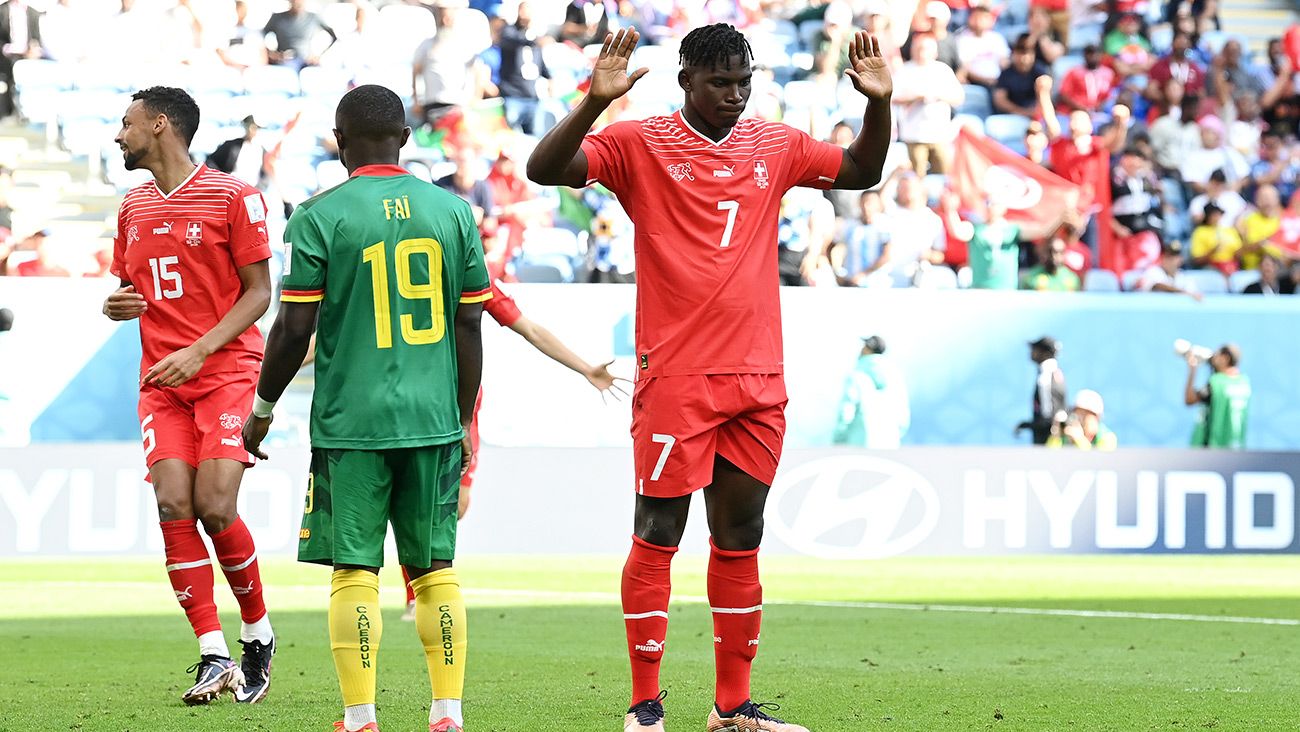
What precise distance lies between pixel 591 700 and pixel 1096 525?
975 cm

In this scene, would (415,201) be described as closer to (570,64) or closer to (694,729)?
(694,729)

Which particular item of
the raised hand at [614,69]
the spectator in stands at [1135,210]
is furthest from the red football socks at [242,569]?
the spectator in stands at [1135,210]

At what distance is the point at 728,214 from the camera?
5637mm

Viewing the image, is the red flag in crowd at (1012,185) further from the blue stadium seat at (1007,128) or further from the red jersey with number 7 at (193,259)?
the red jersey with number 7 at (193,259)

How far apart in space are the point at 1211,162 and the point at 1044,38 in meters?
2.35

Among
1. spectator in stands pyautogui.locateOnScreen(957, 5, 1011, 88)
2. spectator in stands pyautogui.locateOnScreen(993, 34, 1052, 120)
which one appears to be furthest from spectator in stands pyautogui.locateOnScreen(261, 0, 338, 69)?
spectator in stands pyautogui.locateOnScreen(993, 34, 1052, 120)

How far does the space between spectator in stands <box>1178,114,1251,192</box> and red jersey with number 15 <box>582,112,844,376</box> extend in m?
15.3

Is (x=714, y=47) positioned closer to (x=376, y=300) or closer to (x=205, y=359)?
Result: (x=376, y=300)

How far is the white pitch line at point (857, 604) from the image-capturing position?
34.9 feet

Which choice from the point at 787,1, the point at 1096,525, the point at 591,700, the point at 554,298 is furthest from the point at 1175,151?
the point at 591,700

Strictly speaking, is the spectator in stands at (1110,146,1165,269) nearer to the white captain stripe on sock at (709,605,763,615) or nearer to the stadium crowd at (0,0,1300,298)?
the stadium crowd at (0,0,1300,298)

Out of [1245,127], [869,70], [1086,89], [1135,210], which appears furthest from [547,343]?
[1245,127]

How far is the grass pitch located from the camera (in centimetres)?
623

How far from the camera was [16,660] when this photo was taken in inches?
323
